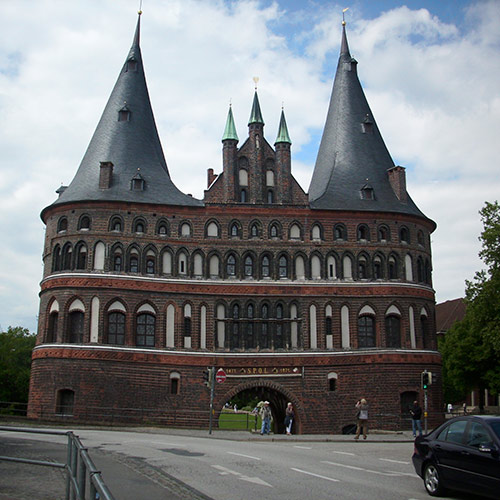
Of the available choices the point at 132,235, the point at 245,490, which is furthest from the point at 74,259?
the point at 245,490

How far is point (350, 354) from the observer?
3941 centimetres

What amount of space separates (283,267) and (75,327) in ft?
39.3

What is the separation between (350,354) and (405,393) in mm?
3696

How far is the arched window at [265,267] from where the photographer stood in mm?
40469

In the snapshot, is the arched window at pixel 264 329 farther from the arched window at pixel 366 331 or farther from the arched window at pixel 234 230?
the arched window at pixel 366 331

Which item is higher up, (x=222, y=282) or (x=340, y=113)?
(x=340, y=113)

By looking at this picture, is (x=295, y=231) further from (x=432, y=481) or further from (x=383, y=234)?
(x=432, y=481)

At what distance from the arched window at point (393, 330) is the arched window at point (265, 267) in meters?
7.19

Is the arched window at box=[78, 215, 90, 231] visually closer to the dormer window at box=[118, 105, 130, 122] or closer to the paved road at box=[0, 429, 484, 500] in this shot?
the dormer window at box=[118, 105, 130, 122]

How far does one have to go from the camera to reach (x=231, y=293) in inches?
1563

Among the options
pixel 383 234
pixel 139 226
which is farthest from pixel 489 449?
pixel 383 234

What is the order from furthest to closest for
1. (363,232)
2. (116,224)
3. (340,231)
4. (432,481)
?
(363,232) < (340,231) < (116,224) < (432,481)

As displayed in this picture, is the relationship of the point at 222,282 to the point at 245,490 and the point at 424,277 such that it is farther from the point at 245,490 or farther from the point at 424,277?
the point at 245,490

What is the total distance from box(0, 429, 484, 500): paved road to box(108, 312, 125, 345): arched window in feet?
55.9
